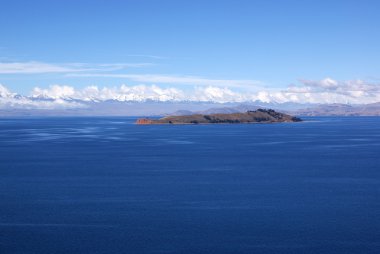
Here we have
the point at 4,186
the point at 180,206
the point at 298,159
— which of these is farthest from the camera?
the point at 298,159

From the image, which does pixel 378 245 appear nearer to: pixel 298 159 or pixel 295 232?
pixel 295 232

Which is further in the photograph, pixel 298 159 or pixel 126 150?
pixel 126 150

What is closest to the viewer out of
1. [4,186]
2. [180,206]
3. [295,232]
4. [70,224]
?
[295,232]

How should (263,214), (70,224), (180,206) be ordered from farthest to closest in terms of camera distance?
1. (180,206)
2. (263,214)
3. (70,224)

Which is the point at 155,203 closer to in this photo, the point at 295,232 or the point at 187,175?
the point at 295,232

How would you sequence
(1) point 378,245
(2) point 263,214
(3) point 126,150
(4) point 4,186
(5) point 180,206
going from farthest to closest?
(3) point 126,150 < (4) point 4,186 < (5) point 180,206 < (2) point 263,214 < (1) point 378,245

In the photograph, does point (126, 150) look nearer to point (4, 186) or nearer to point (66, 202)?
point (4, 186)

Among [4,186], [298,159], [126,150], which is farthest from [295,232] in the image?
[126,150]

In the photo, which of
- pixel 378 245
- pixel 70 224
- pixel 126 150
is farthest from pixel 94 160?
pixel 378 245

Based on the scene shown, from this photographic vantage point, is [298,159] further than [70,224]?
Yes
